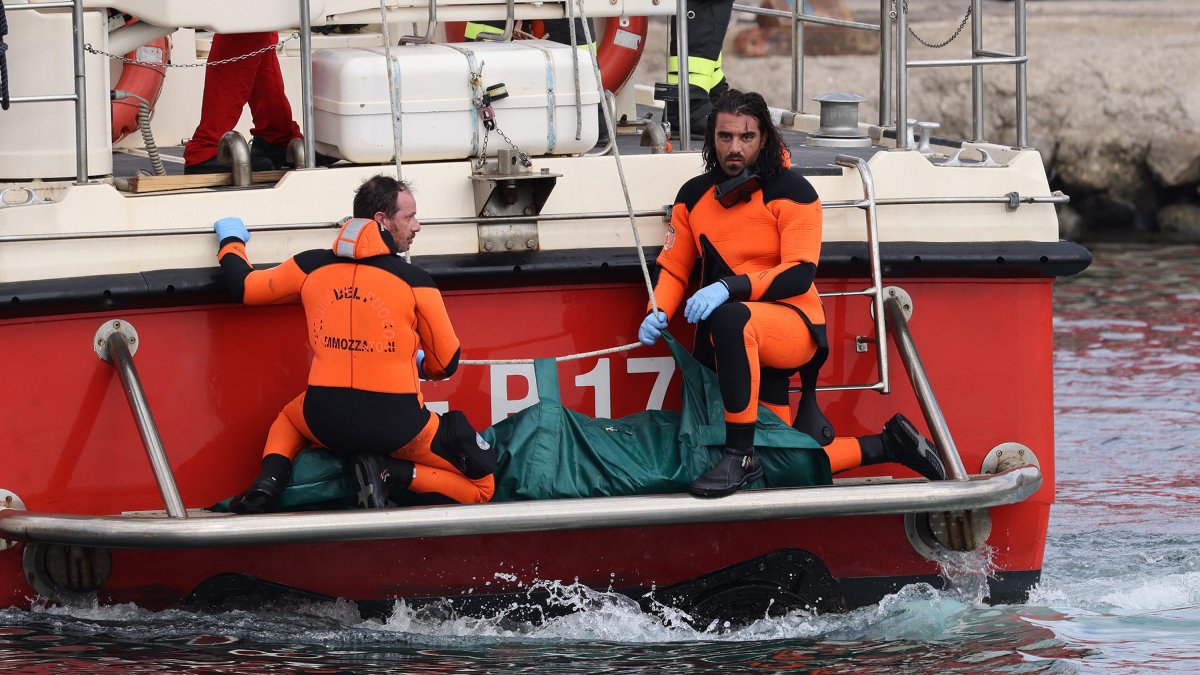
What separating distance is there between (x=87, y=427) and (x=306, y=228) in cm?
80

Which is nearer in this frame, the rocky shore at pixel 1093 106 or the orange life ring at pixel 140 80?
the orange life ring at pixel 140 80

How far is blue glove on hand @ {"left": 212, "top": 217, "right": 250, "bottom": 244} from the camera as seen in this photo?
16.4 ft

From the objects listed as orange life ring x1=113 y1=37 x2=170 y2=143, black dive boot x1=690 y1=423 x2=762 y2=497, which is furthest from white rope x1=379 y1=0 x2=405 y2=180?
orange life ring x1=113 y1=37 x2=170 y2=143

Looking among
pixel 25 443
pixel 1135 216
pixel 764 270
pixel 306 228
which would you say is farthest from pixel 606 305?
pixel 1135 216

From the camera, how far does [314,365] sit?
4.93 metres

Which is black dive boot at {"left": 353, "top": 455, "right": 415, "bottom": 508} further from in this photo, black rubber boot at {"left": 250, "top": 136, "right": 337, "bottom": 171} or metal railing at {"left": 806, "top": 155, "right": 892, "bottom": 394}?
black rubber boot at {"left": 250, "top": 136, "right": 337, "bottom": 171}

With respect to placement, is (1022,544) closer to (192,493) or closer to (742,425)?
(742,425)

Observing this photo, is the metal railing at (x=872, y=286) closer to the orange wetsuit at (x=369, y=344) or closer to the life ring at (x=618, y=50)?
the orange wetsuit at (x=369, y=344)

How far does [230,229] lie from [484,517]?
1.08 meters

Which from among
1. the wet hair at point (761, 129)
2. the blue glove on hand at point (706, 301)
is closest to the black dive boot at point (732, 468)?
the blue glove on hand at point (706, 301)

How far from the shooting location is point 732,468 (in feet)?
16.1

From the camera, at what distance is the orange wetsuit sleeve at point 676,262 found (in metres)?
5.20

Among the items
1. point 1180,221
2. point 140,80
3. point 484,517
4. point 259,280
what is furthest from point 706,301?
point 1180,221

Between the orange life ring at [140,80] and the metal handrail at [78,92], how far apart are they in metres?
1.96
